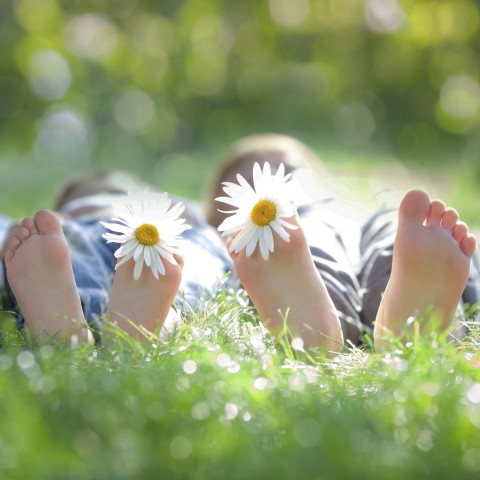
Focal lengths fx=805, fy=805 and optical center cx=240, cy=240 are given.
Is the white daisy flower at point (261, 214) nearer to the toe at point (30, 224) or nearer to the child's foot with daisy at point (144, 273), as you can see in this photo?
the child's foot with daisy at point (144, 273)

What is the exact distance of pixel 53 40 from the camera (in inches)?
276

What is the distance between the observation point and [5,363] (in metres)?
1.18

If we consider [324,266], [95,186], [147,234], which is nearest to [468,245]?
[324,266]

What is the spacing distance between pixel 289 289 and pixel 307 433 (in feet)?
1.62

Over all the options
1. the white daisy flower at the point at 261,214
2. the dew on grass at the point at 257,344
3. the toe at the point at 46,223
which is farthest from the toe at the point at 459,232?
the toe at the point at 46,223

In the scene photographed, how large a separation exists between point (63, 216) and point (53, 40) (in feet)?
17.2

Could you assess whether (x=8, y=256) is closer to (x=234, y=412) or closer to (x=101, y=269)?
(x=101, y=269)

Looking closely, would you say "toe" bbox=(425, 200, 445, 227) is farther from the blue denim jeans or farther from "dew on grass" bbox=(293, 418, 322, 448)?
"dew on grass" bbox=(293, 418, 322, 448)

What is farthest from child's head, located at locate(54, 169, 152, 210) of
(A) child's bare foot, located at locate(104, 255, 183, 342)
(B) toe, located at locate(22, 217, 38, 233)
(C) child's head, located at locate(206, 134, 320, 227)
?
(A) child's bare foot, located at locate(104, 255, 183, 342)

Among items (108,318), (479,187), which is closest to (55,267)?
(108,318)

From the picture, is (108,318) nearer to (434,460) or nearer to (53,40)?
(434,460)

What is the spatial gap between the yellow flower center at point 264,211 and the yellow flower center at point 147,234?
0.17 meters

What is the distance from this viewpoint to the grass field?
2.81 ft

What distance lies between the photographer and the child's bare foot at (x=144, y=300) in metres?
1.38
